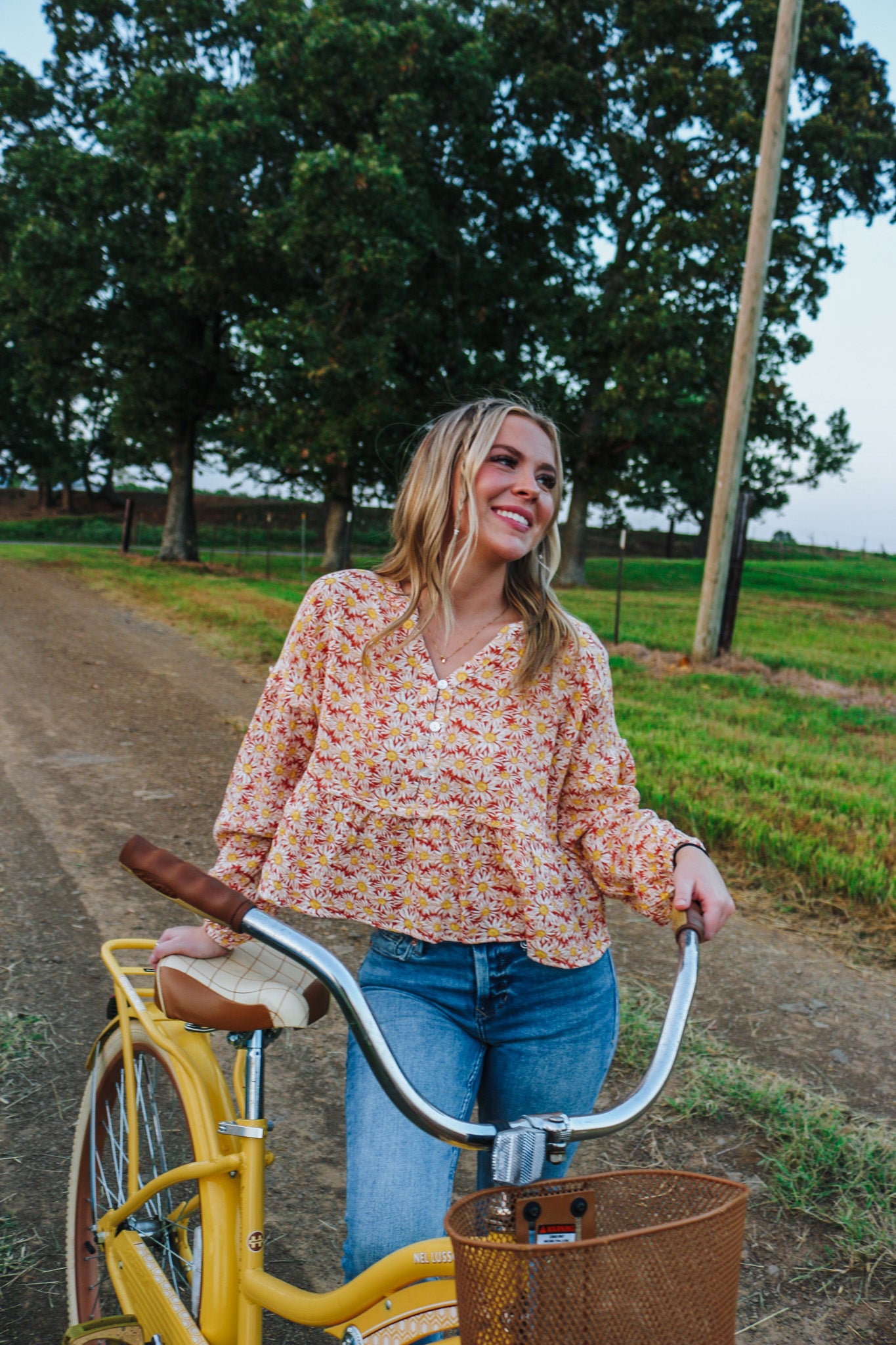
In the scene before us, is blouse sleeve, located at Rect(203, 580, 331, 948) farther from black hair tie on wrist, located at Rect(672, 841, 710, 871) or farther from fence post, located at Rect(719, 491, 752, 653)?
fence post, located at Rect(719, 491, 752, 653)

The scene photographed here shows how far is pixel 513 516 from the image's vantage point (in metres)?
1.96

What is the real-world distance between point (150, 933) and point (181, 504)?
23.1m

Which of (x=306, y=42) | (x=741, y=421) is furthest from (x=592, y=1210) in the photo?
(x=306, y=42)

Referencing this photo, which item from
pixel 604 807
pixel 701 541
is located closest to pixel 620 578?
pixel 604 807

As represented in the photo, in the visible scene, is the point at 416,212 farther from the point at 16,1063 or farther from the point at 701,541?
the point at 701,541

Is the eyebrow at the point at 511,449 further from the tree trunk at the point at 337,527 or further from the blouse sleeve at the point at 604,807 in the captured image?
A: the tree trunk at the point at 337,527

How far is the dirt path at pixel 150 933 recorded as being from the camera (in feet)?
8.09

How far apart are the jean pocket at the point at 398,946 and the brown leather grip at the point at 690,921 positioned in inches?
17.4

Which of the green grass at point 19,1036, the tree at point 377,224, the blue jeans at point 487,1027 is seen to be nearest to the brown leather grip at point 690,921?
the blue jeans at point 487,1027

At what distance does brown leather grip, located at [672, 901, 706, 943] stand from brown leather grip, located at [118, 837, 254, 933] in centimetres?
62

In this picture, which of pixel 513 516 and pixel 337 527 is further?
pixel 337 527

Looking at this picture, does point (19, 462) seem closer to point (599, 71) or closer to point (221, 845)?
point (599, 71)

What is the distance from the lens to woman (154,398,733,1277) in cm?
177

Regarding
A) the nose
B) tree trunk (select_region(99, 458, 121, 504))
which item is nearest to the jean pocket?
the nose
